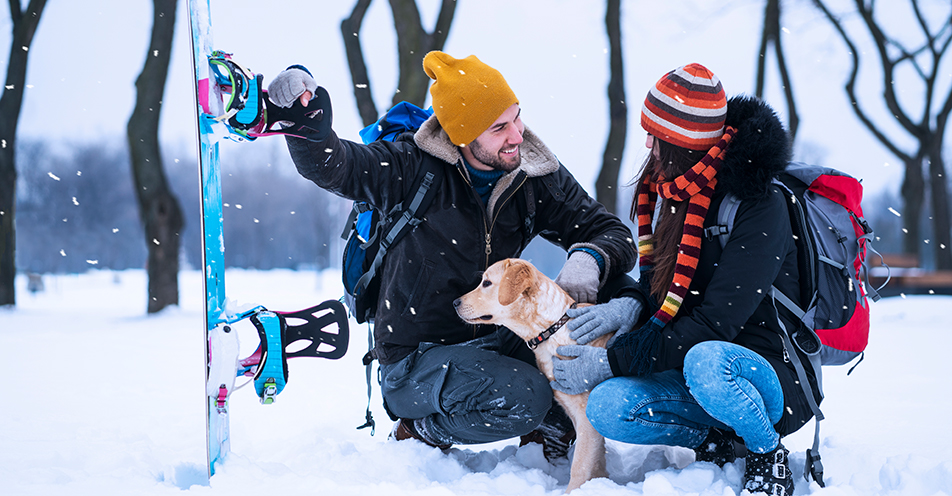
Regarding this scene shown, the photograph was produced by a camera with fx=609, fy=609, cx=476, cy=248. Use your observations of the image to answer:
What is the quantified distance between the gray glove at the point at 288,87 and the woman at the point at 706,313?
4.40ft

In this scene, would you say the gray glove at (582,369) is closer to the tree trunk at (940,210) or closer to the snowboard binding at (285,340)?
the snowboard binding at (285,340)

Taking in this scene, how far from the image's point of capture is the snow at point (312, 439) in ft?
7.43

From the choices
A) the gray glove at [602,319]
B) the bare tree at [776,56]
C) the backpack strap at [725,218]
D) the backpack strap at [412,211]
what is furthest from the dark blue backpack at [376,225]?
the bare tree at [776,56]

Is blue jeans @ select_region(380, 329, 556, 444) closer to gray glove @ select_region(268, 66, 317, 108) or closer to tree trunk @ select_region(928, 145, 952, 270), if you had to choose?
gray glove @ select_region(268, 66, 317, 108)

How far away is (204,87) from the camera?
221 cm

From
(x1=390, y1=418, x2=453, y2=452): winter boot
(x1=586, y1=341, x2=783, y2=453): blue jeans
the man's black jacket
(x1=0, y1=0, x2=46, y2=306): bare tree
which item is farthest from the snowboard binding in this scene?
(x1=0, y1=0, x2=46, y2=306): bare tree

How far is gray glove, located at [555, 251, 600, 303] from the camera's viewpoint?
269cm

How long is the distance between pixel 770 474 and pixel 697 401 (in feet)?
1.12

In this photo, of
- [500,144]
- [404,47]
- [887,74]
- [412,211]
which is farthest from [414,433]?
[887,74]

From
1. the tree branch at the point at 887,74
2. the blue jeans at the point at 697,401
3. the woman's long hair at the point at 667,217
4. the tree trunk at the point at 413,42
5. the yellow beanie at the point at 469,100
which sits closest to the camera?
the blue jeans at the point at 697,401

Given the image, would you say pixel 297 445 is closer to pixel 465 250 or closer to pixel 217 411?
pixel 217 411

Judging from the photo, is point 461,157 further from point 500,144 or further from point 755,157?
point 755,157

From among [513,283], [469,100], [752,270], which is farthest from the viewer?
[469,100]

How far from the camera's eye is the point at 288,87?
221 centimetres
